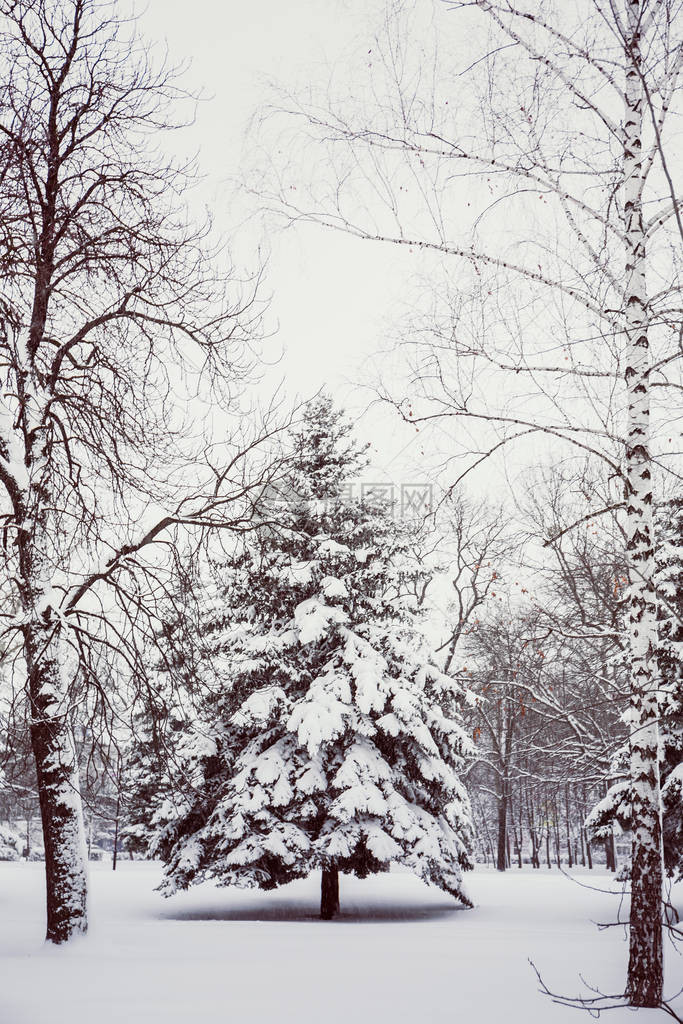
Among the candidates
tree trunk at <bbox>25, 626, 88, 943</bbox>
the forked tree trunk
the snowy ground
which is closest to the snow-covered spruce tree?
the snowy ground

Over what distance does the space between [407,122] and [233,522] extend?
392 cm

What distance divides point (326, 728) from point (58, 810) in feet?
19.3

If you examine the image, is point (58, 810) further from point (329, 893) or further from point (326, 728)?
point (329, 893)

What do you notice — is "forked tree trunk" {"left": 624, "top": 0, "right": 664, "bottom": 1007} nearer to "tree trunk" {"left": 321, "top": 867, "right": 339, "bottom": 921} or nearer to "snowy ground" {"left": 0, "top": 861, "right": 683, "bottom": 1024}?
"snowy ground" {"left": 0, "top": 861, "right": 683, "bottom": 1024}

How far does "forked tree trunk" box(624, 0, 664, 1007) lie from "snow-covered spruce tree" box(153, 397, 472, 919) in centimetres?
686

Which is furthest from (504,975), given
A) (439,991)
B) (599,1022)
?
(599,1022)

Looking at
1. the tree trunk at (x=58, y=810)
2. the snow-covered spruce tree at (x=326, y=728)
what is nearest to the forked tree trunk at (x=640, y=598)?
the tree trunk at (x=58, y=810)

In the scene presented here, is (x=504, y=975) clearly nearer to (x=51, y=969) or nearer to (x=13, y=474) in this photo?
(x=51, y=969)

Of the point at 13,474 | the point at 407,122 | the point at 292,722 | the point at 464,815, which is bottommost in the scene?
the point at 464,815

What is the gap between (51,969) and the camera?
7.24 meters

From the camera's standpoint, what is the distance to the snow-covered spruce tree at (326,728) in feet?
44.5

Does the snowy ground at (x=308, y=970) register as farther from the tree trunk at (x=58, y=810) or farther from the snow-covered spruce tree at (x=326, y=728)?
the snow-covered spruce tree at (x=326, y=728)

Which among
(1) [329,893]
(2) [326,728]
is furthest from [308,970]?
(1) [329,893]

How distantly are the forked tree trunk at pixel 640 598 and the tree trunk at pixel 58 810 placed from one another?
542cm
